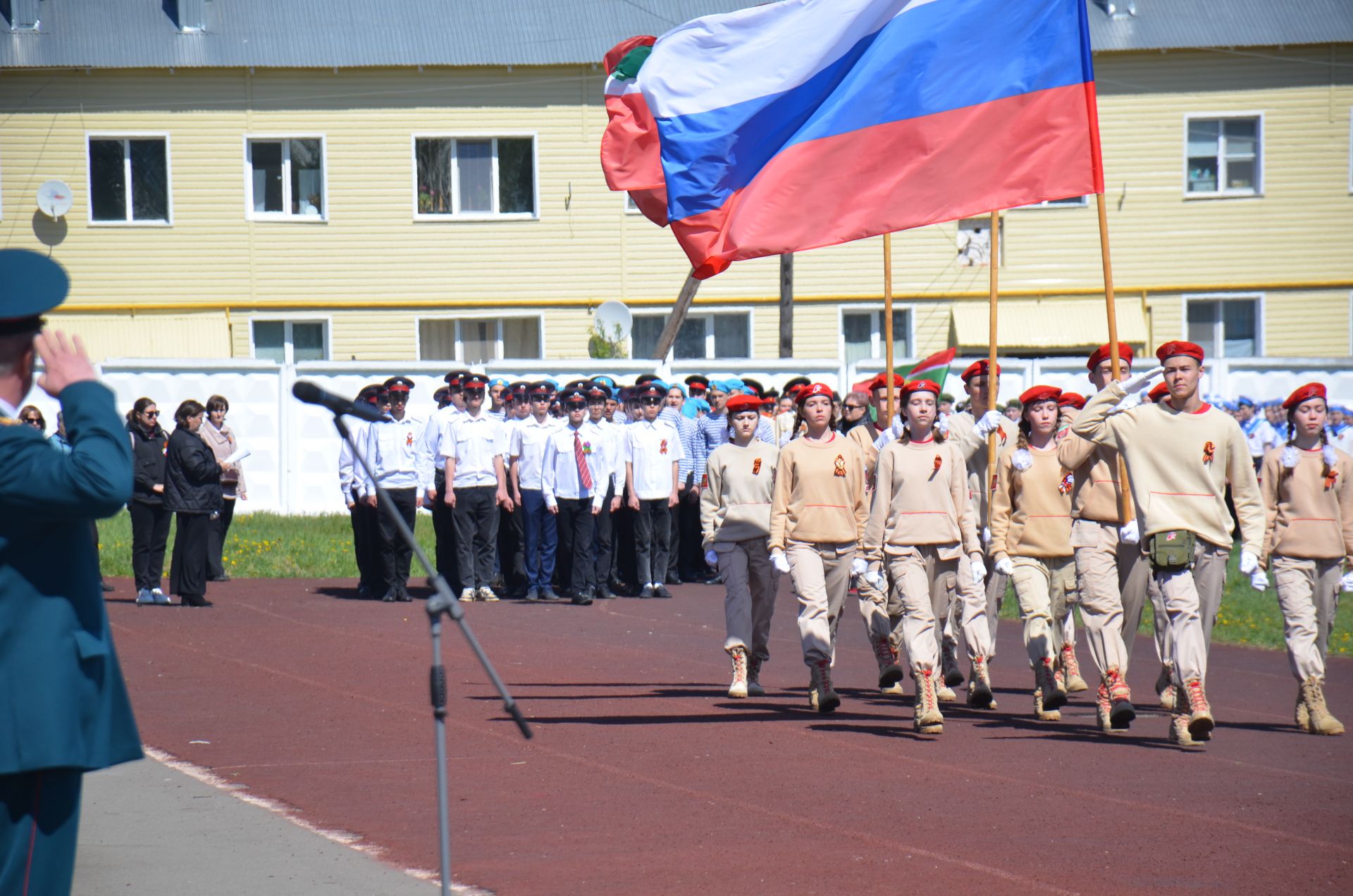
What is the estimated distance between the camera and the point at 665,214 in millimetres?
11383

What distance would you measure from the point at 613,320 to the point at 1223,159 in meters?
12.5

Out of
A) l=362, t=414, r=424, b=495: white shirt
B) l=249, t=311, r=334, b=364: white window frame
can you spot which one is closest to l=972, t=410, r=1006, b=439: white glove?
l=362, t=414, r=424, b=495: white shirt

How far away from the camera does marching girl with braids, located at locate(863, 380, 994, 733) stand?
1083 cm

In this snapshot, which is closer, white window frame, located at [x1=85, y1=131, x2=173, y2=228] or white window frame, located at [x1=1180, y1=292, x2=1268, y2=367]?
white window frame, located at [x1=85, y1=131, x2=173, y2=228]

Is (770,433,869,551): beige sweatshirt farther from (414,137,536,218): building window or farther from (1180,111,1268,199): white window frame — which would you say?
(1180,111,1268,199): white window frame

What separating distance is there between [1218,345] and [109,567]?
71.3ft

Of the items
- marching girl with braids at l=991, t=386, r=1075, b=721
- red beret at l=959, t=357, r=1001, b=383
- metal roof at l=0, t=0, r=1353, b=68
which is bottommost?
marching girl with braids at l=991, t=386, r=1075, b=721

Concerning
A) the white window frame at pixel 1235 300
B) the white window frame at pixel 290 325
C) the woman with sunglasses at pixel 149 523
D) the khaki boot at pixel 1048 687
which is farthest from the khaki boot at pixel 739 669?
the white window frame at pixel 1235 300

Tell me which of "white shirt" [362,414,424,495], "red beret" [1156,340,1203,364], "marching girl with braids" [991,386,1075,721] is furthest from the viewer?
"white shirt" [362,414,424,495]

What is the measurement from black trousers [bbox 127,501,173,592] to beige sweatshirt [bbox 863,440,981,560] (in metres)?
9.02

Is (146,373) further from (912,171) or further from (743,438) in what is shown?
(912,171)

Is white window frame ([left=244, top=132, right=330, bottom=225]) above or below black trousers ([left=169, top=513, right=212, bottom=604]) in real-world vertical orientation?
above

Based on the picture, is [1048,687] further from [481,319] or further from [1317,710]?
[481,319]

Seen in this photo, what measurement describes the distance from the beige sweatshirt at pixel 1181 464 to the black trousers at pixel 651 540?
917 cm
